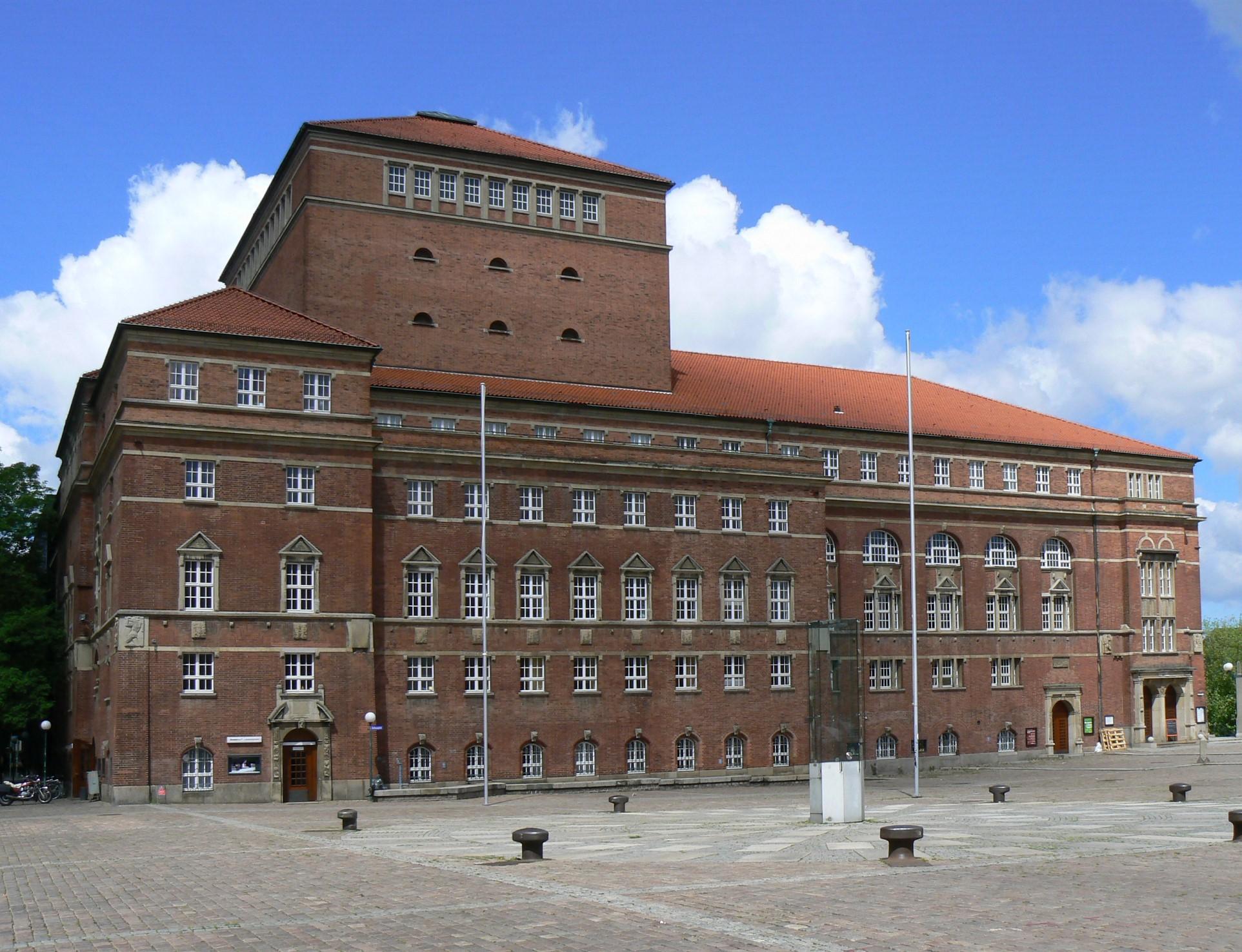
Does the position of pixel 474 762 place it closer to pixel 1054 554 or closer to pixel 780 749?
pixel 780 749

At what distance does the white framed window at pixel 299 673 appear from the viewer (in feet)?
181

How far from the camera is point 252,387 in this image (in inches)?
2202

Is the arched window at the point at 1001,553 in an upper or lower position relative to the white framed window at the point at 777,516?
lower

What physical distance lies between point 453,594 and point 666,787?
1268 cm

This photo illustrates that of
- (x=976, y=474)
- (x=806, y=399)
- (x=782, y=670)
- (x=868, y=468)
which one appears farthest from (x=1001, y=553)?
(x=782, y=670)

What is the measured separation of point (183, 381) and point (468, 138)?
2328 cm

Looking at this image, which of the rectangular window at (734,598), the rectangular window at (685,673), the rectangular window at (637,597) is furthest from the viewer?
the rectangular window at (734,598)

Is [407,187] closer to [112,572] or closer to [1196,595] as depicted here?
[112,572]

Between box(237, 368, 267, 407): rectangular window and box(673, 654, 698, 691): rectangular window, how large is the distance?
2233cm

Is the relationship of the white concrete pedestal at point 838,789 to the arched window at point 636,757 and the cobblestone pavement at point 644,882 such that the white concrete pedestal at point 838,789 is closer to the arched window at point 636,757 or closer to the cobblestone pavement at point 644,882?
the cobblestone pavement at point 644,882

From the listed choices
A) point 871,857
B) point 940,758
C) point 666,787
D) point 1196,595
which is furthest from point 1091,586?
point 871,857

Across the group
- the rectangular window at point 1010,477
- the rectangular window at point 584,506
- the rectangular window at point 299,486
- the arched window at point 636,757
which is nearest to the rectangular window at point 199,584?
the rectangular window at point 299,486

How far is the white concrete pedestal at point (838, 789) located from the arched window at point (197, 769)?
27.3 m

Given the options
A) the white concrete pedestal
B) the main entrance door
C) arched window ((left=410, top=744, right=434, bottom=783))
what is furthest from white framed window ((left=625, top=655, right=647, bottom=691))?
the white concrete pedestal
